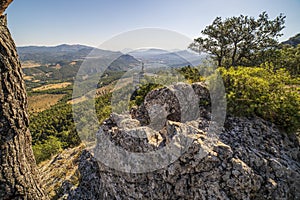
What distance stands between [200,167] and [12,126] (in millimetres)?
4636

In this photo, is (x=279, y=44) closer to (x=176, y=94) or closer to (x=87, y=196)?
(x=176, y=94)

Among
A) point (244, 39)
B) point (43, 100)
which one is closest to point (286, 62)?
point (244, 39)

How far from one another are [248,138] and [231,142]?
0.88 metres

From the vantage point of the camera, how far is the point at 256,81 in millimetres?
7207

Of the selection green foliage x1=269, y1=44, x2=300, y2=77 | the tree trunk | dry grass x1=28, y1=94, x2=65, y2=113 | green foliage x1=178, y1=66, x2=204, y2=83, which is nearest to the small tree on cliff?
green foliage x1=269, y1=44, x2=300, y2=77

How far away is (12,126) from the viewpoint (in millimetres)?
3039

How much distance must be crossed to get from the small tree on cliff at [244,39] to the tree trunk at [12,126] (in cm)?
1820

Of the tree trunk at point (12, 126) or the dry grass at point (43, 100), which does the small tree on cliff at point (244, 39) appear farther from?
the dry grass at point (43, 100)

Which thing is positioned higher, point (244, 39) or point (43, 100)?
point (244, 39)

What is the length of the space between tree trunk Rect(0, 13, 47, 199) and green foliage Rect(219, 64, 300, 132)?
273 inches

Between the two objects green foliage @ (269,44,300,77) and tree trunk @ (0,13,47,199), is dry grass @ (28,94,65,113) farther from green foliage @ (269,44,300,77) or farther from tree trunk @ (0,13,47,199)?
tree trunk @ (0,13,47,199)

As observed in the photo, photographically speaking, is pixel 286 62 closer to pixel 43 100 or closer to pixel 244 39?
pixel 244 39

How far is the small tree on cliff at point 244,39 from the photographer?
638 inches

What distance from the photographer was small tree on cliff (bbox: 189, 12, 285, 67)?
16203mm
